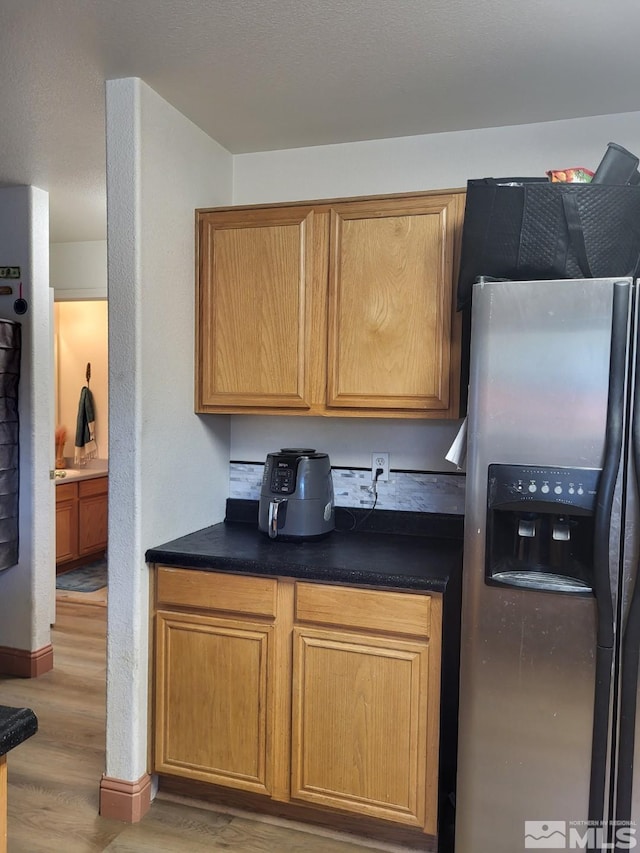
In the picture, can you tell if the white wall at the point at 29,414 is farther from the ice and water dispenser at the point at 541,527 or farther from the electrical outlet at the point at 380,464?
the ice and water dispenser at the point at 541,527

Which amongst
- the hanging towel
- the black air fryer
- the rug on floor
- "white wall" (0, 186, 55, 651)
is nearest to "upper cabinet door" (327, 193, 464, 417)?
the black air fryer

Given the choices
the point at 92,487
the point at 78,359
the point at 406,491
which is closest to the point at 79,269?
the point at 78,359

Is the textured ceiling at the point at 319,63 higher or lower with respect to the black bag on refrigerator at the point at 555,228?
higher

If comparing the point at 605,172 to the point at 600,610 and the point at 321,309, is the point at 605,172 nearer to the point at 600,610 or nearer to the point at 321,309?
the point at 321,309

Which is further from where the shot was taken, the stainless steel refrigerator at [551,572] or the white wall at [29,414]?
the white wall at [29,414]

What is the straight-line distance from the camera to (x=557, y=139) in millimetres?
2307

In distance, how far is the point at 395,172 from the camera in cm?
249

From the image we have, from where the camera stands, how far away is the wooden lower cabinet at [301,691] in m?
1.92

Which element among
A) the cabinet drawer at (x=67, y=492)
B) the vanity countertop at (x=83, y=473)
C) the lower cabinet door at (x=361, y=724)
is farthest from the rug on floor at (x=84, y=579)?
the lower cabinet door at (x=361, y=724)

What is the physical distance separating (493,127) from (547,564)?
1.64 m

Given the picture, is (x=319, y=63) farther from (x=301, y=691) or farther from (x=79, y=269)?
(x=79, y=269)

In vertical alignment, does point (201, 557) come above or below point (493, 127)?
below

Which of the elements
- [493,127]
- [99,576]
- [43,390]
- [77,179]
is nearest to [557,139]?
[493,127]

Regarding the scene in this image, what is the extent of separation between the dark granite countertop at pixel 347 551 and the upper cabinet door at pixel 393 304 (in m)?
0.50
